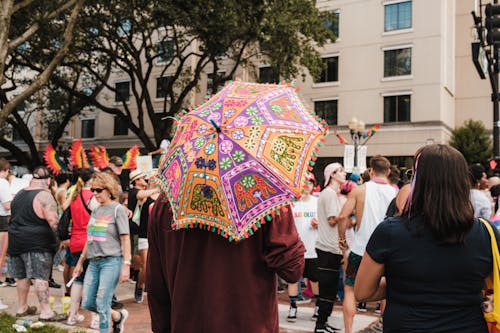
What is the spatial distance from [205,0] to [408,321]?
17.0 m

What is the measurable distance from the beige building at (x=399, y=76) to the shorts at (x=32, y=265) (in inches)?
985

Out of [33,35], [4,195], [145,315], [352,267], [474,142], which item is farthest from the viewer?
[474,142]

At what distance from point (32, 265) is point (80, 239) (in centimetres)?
67

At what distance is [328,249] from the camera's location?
658 cm

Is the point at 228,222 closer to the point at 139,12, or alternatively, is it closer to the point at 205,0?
the point at 205,0

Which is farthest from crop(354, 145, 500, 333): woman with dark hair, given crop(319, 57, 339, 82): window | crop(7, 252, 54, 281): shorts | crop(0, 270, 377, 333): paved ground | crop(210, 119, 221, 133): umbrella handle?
crop(319, 57, 339, 82): window

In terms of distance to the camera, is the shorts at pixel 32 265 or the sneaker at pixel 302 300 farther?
the sneaker at pixel 302 300

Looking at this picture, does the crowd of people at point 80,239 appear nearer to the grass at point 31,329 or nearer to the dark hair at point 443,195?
the grass at point 31,329

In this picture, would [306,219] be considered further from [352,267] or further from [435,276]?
[435,276]

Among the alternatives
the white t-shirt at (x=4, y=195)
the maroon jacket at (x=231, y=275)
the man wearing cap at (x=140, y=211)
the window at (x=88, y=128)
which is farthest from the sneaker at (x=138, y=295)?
the window at (x=88, y=128)

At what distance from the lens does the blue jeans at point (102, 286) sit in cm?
536

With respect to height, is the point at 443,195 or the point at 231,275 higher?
the point at 443,195

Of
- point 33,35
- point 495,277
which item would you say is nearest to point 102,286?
point 495,277

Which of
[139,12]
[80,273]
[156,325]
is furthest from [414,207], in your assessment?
[139,12]
